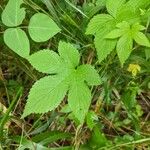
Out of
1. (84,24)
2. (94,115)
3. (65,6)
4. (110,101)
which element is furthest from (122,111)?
(65,6)

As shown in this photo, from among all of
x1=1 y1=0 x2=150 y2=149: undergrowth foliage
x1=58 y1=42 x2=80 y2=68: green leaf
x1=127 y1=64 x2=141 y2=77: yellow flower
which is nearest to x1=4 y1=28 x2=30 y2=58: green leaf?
x1=1 y1=0 x2=150 y2=149: undergrowth foliage

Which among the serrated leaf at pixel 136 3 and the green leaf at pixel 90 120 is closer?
the serrated leaf at pixel 136 3

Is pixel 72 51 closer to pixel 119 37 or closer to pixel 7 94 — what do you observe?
pixel 119 37

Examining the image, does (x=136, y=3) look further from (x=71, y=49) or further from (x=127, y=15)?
(x=71, y=49)

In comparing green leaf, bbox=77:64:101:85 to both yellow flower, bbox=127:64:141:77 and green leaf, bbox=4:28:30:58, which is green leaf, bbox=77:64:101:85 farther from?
yellow flower, bbox=127:64:141:77

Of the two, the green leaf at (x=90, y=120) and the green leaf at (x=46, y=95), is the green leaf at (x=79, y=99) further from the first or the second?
the green leaf at (x=90, y=120)

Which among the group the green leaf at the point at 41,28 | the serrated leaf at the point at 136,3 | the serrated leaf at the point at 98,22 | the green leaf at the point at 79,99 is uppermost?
the green leaf at the point at 41,28

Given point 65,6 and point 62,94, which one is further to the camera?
point 65,6

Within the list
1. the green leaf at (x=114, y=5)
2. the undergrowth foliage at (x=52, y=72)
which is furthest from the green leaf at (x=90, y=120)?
the green leaf at (x=114, y=5)
